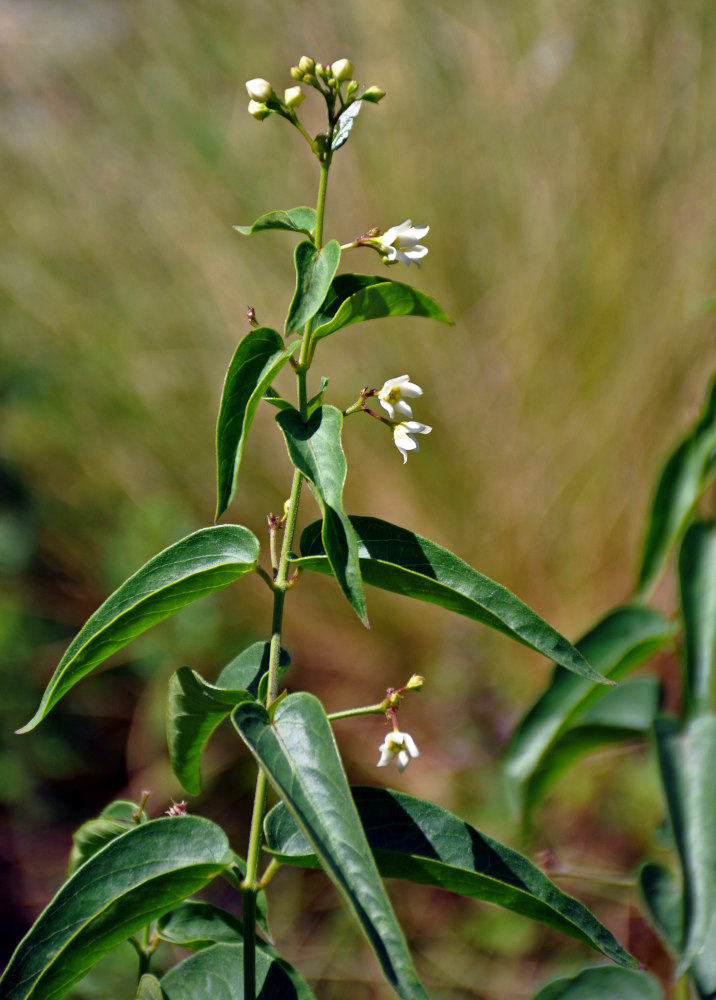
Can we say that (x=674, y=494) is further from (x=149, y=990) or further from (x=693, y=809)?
(x=149, y=990)

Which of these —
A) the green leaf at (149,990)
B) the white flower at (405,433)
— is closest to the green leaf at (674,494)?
the white flower at (405,433)

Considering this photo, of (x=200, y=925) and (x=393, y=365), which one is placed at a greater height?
(x=393, y=365)

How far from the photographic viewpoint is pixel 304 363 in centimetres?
47

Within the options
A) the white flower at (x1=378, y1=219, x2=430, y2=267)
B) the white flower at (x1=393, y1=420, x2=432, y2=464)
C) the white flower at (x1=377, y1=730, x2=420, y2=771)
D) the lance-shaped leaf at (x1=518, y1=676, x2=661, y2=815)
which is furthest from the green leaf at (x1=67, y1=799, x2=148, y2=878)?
the lance-shaped leaf at (x1=518, y1=676, x2=661, y2=815)

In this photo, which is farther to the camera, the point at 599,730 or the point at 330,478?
the point at 599,730

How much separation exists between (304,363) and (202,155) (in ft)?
7.37

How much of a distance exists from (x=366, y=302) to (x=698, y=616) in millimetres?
593

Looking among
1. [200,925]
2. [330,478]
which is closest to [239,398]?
[330,478]

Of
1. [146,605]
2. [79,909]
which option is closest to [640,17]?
[146,605]

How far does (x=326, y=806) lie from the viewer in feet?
1.26

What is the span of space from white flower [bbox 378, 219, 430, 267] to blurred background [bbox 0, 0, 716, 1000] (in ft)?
4.93

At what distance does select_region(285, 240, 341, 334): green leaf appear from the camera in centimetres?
45

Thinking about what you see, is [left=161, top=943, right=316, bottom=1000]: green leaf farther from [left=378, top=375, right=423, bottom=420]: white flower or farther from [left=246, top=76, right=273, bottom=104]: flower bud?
[left=246, top=76, right=273, bottom=104]: flower bud

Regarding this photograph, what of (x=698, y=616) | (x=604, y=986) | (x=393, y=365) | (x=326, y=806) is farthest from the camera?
(x=393, y=365)
